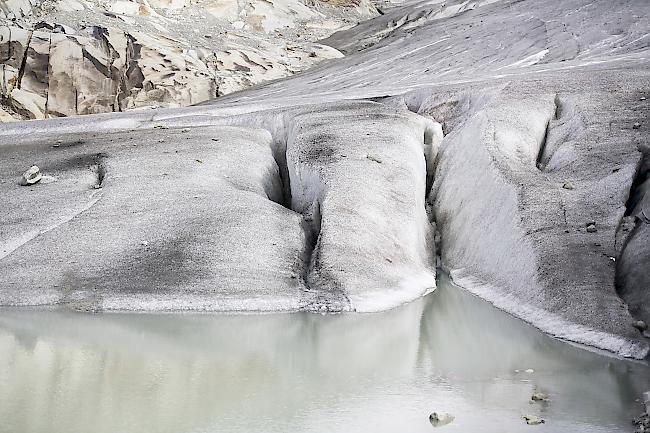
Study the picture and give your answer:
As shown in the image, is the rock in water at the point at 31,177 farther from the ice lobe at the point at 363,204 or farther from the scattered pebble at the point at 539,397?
the scattered pebble at the point at 539,397

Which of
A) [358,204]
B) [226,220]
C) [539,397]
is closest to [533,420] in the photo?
[539,397]

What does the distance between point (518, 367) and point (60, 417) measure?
433 centimetres

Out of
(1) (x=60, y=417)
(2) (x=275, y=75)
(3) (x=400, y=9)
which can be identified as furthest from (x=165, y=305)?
(3) (x=400, y=9)

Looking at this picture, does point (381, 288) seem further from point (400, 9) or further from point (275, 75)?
point (400, 9)

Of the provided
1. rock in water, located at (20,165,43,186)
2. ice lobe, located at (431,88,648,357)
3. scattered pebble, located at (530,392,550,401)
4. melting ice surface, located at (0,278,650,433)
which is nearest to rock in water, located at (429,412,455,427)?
melting ice surface, located at (0,278,650,433)

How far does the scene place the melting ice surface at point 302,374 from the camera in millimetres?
7598

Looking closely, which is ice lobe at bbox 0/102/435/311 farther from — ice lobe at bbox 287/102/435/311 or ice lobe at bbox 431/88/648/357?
ice lobe at bbox 431/88/648/357

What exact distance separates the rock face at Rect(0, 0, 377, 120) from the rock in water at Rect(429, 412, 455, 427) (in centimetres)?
1968

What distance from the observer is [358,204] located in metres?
12.7

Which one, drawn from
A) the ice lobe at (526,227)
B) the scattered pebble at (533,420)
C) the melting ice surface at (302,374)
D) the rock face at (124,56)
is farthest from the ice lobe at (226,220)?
the rock face at (124,56)

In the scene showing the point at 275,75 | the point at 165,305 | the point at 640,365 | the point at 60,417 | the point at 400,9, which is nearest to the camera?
the point at 60,417

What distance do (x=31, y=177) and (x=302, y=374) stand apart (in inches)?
247

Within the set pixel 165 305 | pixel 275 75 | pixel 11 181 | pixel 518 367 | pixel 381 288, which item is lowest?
pixel 275 75

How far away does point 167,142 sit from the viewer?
47.9ft
